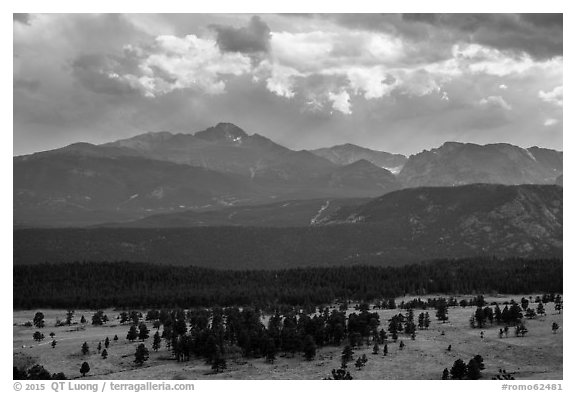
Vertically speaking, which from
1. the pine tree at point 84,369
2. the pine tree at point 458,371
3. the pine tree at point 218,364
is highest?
the pine tree at point 458,371

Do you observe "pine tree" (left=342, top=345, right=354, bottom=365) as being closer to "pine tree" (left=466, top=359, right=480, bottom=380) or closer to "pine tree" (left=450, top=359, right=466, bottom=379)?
"pine tree" (left=450, top=359, right=466, bottom=379)

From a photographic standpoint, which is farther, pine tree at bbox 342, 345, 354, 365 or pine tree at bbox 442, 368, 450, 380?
pine tree at bbox 342, 345, 354, 365

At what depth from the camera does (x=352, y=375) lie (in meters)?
155

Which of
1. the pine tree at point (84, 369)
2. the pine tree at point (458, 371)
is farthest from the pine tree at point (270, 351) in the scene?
the pine tree at point (458, 371)

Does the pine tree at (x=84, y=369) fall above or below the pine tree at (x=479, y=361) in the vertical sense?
below

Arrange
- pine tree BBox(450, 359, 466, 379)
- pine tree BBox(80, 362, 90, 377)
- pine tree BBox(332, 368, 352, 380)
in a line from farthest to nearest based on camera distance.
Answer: pine tree BBox(80, 362, 90, 377)
pine tree BBox(450, 359, 466, 379)
pine tree BBox(332, 368, 352, 380)

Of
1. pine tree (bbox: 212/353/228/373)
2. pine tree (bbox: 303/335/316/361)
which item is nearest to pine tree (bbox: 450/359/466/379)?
pine tree (bbox: 303/335/316/361)

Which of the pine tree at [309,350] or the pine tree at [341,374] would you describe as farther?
the pine tree at [309,350]

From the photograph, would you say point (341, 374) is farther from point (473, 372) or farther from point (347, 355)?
point (473, 372)

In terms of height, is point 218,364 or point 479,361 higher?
point 479,361

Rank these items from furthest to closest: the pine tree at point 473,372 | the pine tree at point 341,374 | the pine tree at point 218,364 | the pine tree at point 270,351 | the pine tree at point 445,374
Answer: the pine tree at point 270,351, the pine tree at point 218,364, the pine tree at point 445,374, the pine tree at point 341,374, the pine tree at point 473,372

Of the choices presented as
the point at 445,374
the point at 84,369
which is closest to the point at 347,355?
the point at 445,374

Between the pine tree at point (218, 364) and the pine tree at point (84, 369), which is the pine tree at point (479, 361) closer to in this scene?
the pine tree at point (218, 364)
